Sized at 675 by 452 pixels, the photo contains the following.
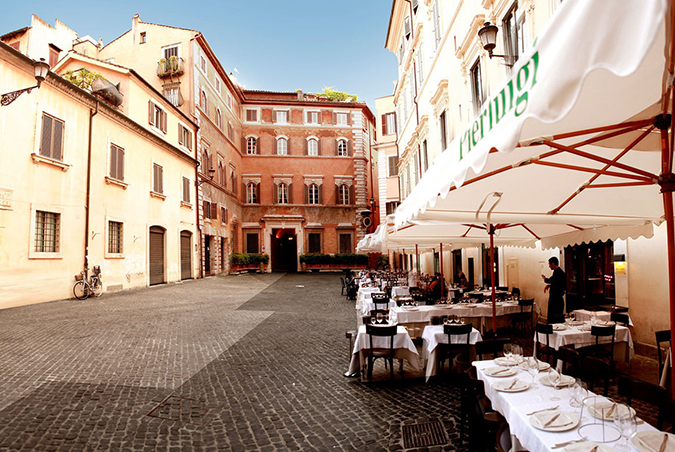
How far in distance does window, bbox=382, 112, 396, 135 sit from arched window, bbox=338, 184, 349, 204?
8164mm

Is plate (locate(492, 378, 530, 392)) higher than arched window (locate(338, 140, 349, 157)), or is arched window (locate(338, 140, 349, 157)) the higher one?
arched window (locate(338, 140, 349, 157))

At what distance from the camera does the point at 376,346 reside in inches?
240

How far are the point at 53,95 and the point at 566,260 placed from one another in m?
15.8

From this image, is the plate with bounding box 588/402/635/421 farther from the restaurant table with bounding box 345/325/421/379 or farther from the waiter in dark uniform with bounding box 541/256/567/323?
the waiter in dark uniform with bounding box 541/256/567/323

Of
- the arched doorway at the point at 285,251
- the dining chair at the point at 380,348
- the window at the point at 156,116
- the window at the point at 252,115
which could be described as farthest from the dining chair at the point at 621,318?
the window at the point at 252,115

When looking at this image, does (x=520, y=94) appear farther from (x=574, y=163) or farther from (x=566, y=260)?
(x=566, y=260)

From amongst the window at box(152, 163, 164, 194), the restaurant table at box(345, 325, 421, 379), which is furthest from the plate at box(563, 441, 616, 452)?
the window at box(152, 163, 164, 194)

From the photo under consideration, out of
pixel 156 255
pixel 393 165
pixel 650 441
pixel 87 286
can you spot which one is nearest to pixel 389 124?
pixel 393 165

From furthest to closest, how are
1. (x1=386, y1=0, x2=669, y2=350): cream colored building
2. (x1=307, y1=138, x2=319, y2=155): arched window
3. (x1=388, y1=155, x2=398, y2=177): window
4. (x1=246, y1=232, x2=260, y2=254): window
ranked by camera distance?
(x1=307, y1=138, x2=319, y2=155): arched window, (x1=246, y1=232, x2=260, y2=254): window, (x1=388, y1=155, x2=398, y2=177): window, (x1=386, y1=0, x2=669, y2=350): cream colored building

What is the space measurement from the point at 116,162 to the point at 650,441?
59.7 feet

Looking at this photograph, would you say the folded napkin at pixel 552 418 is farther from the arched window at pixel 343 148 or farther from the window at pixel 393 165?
the arched window at pixel 343 148

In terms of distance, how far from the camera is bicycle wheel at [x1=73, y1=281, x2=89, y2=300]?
14.1 meters

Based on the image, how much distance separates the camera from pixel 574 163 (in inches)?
138

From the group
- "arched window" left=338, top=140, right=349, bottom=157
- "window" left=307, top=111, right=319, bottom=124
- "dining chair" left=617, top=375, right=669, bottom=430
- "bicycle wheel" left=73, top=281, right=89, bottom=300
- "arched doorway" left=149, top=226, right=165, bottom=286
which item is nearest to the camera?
"dining chair" left=617, top=375, right=669, bottom=430
